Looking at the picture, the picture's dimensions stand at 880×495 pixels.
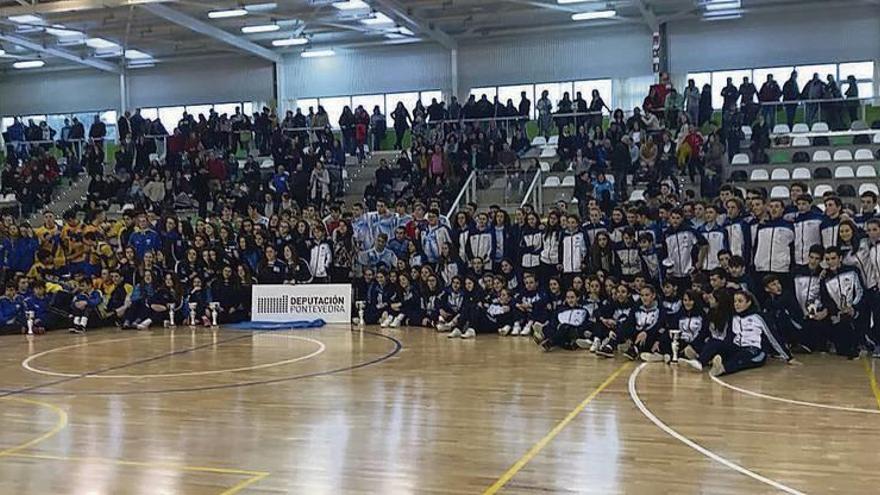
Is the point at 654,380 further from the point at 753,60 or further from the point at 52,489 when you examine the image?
the point at 753,60

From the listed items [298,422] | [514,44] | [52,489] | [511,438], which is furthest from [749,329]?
[514,44]

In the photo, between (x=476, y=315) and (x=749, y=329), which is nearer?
(x=749, y=329)

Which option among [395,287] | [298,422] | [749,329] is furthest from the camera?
[395,287]

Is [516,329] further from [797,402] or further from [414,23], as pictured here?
[414,23]

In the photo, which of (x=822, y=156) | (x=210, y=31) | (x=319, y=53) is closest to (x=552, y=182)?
(x=822, y=156)

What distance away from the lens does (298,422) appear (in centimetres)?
773

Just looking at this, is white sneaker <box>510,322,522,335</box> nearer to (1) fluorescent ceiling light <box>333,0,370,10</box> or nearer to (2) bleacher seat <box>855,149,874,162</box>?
(2) bleacher seat <box>855,149,874,162</box>

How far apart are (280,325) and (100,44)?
18.6 metres

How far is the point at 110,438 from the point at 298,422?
1.52 m

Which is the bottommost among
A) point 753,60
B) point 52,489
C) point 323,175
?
point 52,489

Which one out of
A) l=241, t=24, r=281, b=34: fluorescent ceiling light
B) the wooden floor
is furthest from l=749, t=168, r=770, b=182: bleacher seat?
l=241, t=24, r=281, b=34: fluorescent ceiling light

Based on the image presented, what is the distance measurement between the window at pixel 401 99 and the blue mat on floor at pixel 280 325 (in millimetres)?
15634

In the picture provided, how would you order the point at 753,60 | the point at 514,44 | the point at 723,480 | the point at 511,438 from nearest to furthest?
the point at 723,480 → the point at 511,438 → the point at 753,60 → the point at 514,44

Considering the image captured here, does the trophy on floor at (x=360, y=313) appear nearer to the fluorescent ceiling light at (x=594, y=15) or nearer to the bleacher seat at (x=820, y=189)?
the bleacher seat at (x=820, y=189)
